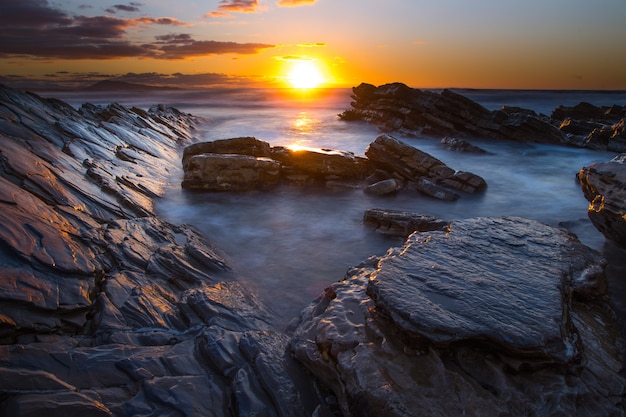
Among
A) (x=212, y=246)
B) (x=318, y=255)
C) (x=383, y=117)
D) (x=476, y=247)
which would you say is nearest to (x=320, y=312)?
(x=476, y=247)

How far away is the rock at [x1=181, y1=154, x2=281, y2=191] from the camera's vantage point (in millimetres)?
10758

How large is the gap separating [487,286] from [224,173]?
8310 mm

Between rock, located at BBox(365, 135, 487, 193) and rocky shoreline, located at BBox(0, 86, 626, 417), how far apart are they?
4.58 metres

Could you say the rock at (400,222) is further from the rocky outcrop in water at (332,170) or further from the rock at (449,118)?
the rock at (449,118)

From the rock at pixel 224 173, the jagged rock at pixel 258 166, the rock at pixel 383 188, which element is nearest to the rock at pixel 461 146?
the jagged rock at pixel 258 166

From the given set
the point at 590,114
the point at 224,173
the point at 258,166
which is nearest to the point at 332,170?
the point at 258,166

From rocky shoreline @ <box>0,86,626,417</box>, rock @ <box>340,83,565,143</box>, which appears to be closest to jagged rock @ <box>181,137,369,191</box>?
rocky shoreline @ <box>0,86,626,417</box>

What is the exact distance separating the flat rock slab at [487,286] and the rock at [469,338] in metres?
0.01

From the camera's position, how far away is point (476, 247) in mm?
4930

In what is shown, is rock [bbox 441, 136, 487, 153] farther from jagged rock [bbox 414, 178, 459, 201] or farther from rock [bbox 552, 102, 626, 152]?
jagged rock [bbox 414, 178, 459, 201]

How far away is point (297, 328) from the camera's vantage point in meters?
4.40

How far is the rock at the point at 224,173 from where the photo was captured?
35.3 ft

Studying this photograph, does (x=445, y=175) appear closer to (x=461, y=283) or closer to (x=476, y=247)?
(x=476, y=247)

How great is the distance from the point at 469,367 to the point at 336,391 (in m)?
1.13
